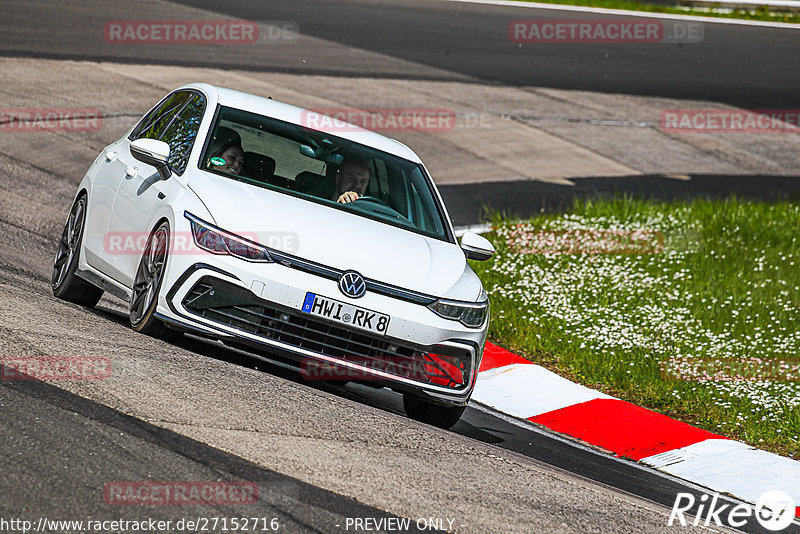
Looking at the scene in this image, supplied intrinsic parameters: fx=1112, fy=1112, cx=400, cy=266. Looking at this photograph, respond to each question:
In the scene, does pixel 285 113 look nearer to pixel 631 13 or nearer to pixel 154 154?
pixel 154 154

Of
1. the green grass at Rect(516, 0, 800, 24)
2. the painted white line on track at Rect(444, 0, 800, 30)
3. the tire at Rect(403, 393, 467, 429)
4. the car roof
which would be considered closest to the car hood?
the tire at Rect(403, 393, 467, 429)

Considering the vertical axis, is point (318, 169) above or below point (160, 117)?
below

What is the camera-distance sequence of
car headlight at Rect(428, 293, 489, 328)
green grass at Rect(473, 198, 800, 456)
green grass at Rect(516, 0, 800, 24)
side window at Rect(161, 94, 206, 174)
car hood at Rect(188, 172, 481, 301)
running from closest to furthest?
car hood at Rect(188, 172, 481, 301) < car headlight at Rect(428, 293, 489, 328) < side window at Rect(161, 94, 206, 174) < green grass at Rect(473, 198, 800, 456) < green grass at Rect(516, 0, 800, 24)

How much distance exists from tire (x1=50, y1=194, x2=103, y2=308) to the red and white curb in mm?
2803

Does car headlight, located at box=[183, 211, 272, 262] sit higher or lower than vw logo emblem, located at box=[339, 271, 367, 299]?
higher

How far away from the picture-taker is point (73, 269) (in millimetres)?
7512

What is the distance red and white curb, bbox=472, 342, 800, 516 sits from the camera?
680cm

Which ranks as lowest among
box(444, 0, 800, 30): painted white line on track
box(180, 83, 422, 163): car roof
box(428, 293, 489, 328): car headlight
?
box(428, 293, 489, 328): car headlight

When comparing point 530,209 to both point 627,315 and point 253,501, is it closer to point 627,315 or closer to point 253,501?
point 627,315

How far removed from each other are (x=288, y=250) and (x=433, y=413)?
4.97ft

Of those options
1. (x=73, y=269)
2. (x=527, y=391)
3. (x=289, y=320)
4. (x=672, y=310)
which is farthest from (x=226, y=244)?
(x=672, y=310)

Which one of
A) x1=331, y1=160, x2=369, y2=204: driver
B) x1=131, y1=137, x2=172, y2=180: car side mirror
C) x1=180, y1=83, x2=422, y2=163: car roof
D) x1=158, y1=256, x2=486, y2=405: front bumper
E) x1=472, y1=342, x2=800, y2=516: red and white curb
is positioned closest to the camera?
x1=158, y1=256, x2=486, y2=405: front bumper

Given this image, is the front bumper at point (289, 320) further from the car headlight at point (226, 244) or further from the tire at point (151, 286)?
the tire at point (151, 286)

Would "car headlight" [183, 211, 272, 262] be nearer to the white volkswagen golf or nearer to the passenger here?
the white volkswagen golf
